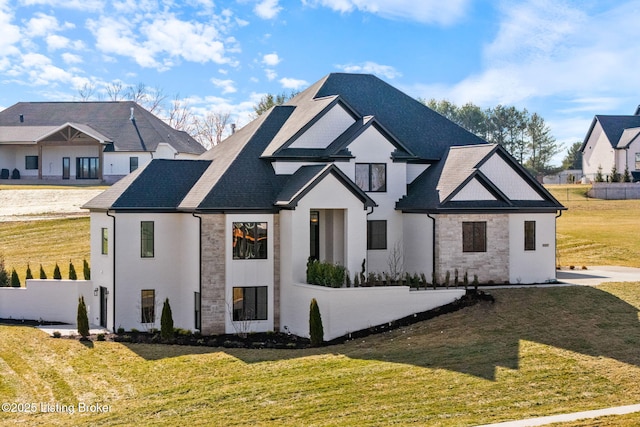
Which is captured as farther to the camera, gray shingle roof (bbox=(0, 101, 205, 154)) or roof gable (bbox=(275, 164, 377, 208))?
gray shingle roof (bbox=(0, 101, 205, 154))

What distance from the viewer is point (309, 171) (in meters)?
30.8

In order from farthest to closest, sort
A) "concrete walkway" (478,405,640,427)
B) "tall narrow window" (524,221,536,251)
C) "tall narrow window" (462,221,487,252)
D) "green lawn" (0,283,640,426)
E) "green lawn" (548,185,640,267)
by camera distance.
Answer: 1. "green lawn" (548,185,640,267)
2. "tall narrow window" (524,221,536,251)
3. "tall narrow window" (462,221,487,252)
4. "green lawn" (0,283,640,426)
5. "concrete walkway" (478,405,640,427)

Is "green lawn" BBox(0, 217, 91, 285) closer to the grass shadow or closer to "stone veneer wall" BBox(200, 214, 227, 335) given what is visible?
"stone veneer wall" BBox(200, 214, 227, 335)

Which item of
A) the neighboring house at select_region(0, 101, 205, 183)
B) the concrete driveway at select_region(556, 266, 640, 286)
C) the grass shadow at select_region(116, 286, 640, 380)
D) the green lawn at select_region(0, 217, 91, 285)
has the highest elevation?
the neighboring house at select_region(0, 101, 205, 183)

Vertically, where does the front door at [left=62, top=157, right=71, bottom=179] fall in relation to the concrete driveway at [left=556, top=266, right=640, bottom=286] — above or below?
above

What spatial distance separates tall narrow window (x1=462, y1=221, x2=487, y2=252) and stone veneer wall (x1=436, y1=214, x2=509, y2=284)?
149 mm

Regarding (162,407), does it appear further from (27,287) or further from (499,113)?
(499,113)

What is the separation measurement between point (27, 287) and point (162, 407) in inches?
654

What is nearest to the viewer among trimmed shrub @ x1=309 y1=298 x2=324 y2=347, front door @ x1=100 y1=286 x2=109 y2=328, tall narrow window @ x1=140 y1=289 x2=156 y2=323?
trimmed shrub @ x1=309 y1=298 x2=324 y2=347

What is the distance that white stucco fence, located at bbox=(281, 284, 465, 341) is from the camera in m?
27.3

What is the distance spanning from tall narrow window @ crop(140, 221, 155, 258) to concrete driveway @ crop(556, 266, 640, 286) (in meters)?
17.5

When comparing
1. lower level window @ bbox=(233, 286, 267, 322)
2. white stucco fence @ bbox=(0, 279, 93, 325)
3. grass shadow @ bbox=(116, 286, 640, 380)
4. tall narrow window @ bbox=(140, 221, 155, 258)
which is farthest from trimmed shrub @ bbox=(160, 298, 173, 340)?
white stucco fence @ bbox=(0, 279, 93, 325)

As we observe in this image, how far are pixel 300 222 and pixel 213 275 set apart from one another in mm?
3957

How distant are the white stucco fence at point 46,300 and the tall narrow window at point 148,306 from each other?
11.0ft
